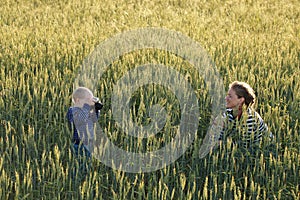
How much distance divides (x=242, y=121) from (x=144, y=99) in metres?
1.00

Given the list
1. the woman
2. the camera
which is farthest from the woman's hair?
the camera

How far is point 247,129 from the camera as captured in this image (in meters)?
3.38

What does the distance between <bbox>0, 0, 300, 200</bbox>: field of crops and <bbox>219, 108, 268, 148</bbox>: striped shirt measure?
102 mm

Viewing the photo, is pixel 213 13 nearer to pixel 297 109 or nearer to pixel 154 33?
pixel 154 33

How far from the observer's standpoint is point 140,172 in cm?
301

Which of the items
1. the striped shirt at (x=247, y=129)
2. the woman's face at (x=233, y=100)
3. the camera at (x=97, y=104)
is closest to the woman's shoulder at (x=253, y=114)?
the striped shirt at (x=247, y=129)

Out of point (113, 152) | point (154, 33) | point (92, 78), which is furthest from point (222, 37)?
point (113, 152)

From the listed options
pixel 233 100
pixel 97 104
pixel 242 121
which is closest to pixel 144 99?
pixel 97 104

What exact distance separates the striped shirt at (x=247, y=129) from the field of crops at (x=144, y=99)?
10 centimetres

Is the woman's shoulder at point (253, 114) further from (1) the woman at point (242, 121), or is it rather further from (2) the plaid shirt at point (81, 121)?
(2) the plaid shirt at point (81, 121)

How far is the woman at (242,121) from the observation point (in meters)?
3.38

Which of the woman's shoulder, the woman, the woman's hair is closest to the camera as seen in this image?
the woman

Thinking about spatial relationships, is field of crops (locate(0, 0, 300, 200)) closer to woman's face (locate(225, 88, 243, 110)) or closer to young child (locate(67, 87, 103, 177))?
young child (locate(67, 87, 103, 177))

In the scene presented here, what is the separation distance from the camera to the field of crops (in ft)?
9.71
